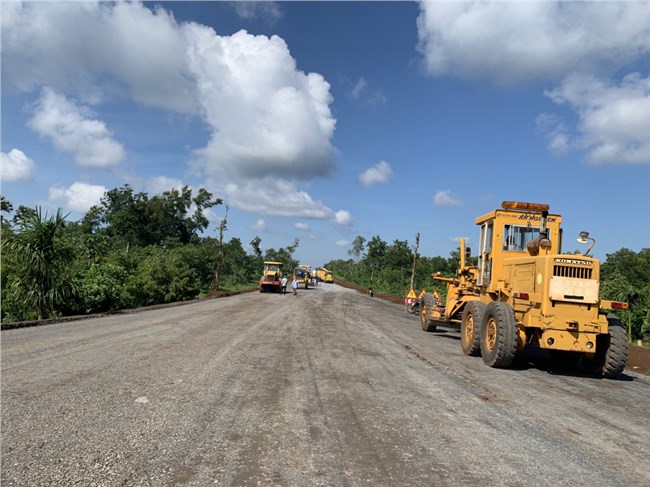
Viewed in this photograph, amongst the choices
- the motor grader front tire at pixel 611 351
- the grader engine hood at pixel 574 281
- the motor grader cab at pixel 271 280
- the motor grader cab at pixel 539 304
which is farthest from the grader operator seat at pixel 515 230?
the motor grader cab at pixel 271 280

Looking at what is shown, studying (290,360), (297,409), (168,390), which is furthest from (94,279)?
(297,409)

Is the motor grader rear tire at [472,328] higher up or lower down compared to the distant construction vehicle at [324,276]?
lower down

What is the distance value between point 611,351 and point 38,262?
16.1 m

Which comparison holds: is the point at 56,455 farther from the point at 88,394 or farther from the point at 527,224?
the point at 527,224

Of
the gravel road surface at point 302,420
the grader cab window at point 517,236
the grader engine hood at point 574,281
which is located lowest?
the gravel road surface at point 302,420

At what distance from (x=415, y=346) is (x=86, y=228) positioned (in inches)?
2541

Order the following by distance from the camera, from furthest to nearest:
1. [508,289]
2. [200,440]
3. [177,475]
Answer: [508,289]
[200,440]
[177,475]

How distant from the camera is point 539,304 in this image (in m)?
8.65

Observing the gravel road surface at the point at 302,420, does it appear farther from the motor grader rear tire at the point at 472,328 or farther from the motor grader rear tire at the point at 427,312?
the motor grader rear tire at the point at 427,312

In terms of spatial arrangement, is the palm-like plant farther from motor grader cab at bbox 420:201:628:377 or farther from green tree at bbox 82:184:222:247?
green tree at bbox 82:184:222:247

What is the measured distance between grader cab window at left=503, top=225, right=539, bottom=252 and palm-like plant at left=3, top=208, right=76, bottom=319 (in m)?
14.1

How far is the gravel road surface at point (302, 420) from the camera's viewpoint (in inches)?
149

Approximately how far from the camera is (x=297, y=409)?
17.7 ft

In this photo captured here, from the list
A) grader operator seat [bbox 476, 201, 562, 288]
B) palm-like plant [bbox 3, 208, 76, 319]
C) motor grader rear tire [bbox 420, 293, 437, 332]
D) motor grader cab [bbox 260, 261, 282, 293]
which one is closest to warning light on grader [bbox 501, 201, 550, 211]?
grader operator seat [bbox 476, 201, 562, 288]
